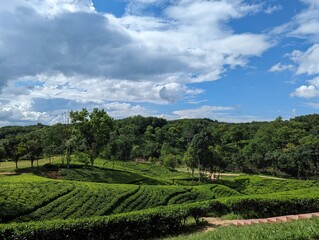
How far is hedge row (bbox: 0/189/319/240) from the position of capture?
1888 cm

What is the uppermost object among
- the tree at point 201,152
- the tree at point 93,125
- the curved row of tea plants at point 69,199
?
the tree at point 93,125

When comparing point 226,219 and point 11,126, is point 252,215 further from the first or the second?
point 11,126

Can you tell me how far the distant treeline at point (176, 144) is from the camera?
61422 mm

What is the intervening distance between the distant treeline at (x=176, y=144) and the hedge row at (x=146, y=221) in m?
38.1

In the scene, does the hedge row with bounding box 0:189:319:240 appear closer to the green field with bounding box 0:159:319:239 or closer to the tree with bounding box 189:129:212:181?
the green field with bounding box 0:159:319:239

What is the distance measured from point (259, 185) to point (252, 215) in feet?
157

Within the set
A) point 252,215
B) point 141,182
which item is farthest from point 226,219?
point 141,182

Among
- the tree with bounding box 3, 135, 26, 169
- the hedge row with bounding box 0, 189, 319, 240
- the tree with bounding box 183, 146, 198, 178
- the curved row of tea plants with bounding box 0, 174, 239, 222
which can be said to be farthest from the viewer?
the tree with bounding box 183, 146, 198, 178

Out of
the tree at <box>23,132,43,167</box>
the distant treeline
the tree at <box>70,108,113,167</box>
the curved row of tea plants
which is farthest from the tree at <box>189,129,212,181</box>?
the tree at <box>23,132,43,167</box>

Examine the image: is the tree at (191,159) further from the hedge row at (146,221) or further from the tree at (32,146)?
the hedge row at (146,221)

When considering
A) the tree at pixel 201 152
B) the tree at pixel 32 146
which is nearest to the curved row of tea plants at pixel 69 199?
the tree at pixel 32 146

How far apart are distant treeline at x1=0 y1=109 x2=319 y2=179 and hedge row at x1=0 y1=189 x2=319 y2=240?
3809 cm

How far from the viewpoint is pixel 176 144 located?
136m

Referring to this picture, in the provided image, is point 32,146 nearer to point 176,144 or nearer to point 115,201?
point 115,201
